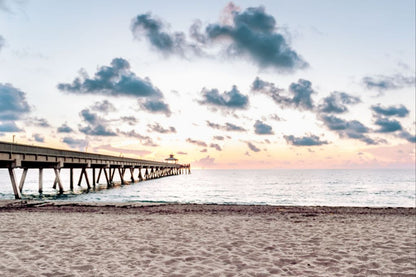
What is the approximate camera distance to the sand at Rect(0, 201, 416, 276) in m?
7.09

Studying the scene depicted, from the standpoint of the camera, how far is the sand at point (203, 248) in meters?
7.09

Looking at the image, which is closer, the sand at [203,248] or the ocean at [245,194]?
the sand at [203,248]

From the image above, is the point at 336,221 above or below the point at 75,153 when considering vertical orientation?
below

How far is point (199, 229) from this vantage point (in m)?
12.2

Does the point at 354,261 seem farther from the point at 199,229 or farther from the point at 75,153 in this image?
the point at 75,153

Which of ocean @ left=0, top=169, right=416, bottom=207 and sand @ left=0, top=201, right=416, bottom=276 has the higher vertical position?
sand @ left=0, top=201, right=416, bottom=276

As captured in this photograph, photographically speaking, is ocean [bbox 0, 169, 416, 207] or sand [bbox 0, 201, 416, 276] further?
ocean [bbox 0, 169, 416, 207]

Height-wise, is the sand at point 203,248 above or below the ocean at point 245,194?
above

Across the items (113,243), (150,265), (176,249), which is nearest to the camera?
(150,265)

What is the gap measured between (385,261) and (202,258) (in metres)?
4.29

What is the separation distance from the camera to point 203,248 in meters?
9.01

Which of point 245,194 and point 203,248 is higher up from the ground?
point 203,248

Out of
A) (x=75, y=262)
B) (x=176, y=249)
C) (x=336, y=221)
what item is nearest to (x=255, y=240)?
(x=176, y=249)

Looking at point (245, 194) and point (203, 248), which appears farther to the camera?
point (245, 194)
